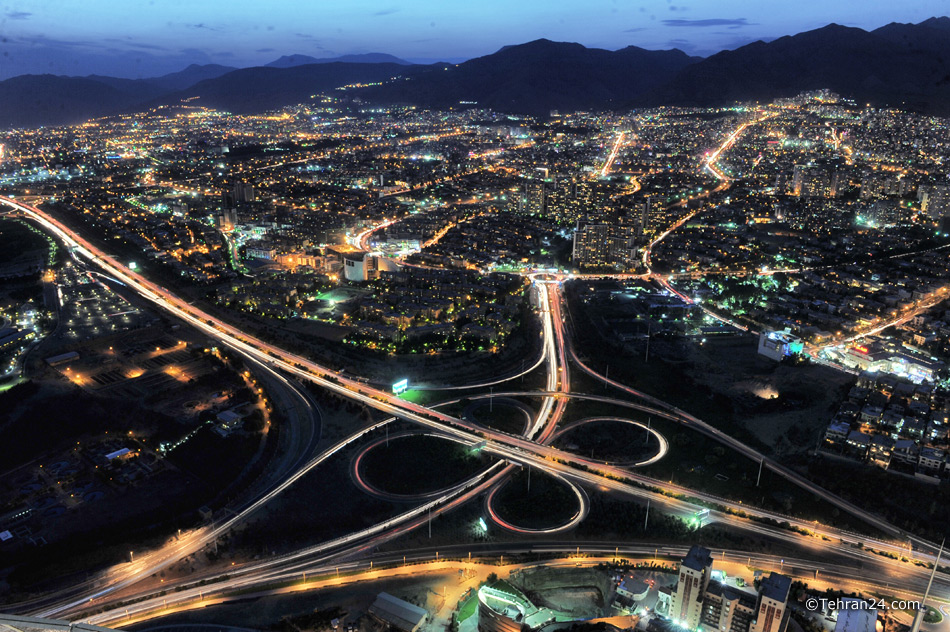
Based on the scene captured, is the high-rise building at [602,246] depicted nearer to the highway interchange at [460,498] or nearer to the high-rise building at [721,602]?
the highway interchange at [460,498]

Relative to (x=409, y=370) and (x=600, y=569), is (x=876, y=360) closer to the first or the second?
(x=600, y=569)

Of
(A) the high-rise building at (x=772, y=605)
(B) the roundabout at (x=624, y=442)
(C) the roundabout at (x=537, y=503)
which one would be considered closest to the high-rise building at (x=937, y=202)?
(B) the roundabout at (x=624, y=442)

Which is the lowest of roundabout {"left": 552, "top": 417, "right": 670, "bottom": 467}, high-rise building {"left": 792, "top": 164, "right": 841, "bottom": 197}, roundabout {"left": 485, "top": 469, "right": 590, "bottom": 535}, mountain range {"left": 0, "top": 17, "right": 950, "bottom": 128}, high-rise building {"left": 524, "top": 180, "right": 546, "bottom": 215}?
roundabout {"left": 485, "top": 469, "right": 590, "bottom": 535}

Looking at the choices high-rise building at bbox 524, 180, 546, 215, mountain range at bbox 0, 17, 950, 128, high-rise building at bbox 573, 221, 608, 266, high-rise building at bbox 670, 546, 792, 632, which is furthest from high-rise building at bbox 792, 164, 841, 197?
high-rise building at bbox 670, 546, 792, 632

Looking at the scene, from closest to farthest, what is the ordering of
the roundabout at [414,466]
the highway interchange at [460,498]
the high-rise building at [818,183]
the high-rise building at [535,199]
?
the highway interchange at [460,498] → the roundabout at [414,466] → the high-rise building at [535,199] → the high-rise building at [818,183]

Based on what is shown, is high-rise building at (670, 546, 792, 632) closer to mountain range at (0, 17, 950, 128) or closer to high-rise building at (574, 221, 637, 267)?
high-rise building at (574, 221, 637, 267)

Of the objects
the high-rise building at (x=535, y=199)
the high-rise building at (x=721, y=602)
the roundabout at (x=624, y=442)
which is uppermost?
the high-rise building at (x=535, y=199)
